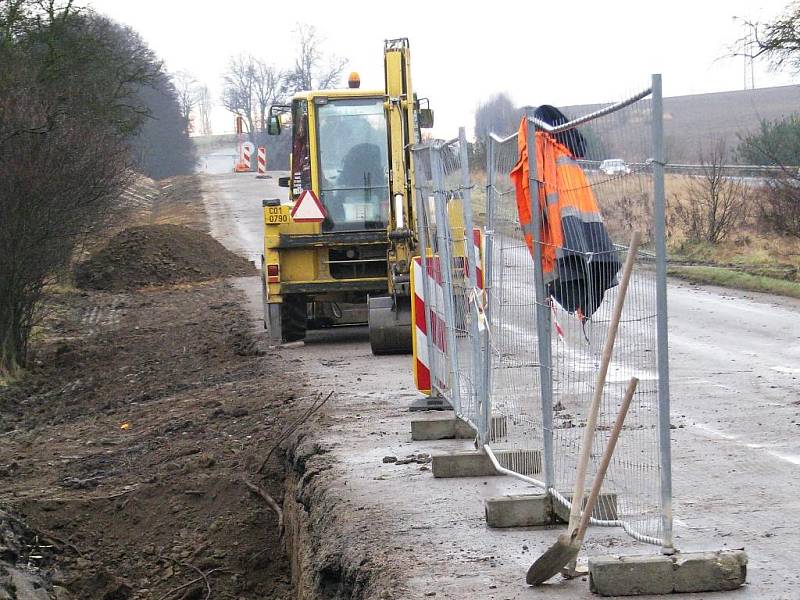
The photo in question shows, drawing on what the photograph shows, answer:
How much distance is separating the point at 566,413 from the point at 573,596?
1.65 meters

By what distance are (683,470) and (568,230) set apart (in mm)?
2648

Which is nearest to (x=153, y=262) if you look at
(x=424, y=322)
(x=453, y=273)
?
(x=424, y=322)

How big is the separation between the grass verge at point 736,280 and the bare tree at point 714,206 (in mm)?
2747

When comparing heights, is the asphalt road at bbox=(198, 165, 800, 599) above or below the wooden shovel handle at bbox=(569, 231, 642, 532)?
below

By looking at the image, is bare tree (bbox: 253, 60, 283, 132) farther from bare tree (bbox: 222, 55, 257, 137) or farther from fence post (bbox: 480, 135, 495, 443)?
fence post (bbox: 480, 135, 495, 443)

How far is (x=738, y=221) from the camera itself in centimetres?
2620

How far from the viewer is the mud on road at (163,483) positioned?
788 cm

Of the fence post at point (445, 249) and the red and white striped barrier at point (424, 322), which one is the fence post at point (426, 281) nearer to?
the red and white striped barrier at point (424, 322)

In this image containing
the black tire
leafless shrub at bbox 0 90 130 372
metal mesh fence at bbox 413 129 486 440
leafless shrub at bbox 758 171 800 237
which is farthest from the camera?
leafless shrub at bbox 758 171 800 237

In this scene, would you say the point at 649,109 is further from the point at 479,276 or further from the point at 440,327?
the point at 440,327

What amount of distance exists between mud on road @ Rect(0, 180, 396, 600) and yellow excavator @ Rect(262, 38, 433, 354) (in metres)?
1.07

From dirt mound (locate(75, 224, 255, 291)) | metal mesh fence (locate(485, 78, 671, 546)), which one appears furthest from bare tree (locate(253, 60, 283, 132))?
metal mesh fence (locate(485, 78, 671, 546))

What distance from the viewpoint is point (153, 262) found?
93.6ft

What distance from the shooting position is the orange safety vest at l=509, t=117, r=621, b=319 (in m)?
5.09
